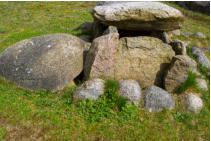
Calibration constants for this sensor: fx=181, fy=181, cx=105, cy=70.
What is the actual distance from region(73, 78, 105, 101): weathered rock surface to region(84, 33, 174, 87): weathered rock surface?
44cm

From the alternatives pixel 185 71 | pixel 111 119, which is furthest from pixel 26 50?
pixel 185 71

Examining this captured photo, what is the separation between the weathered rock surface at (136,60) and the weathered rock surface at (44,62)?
54cm

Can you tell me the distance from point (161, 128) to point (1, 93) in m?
4.65

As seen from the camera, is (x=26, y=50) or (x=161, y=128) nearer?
(x=161, y=128)

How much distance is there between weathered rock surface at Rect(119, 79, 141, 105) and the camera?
5.24 m

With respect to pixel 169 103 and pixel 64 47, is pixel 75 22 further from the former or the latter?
pixel 169 103

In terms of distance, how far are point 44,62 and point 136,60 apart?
3.03 meters

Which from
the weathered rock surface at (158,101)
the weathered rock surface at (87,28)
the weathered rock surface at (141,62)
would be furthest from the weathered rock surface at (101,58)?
the weathered rock surface at (87,28)

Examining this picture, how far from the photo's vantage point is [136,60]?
6246 mm

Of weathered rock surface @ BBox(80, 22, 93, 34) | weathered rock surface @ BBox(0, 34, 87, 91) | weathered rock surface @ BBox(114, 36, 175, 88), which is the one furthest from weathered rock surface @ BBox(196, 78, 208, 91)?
weathered rock surface @ BBox(80, 22, 93, 34)

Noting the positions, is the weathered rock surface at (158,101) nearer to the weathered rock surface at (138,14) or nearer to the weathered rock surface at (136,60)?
the weathered rock surface at (136,60)

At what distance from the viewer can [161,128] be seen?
187 inches

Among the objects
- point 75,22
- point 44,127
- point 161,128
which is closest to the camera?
point 44,127

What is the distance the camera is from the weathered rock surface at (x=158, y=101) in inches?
A: 204
